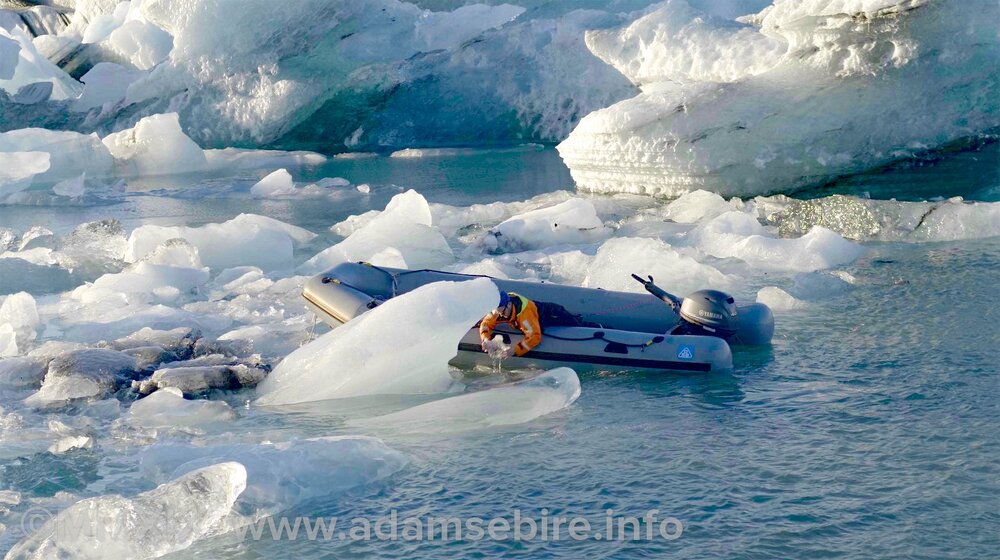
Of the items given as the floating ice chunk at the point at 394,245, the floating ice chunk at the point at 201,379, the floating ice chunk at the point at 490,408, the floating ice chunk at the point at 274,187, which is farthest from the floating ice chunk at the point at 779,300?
the floating ice chunk at the point at 274,187

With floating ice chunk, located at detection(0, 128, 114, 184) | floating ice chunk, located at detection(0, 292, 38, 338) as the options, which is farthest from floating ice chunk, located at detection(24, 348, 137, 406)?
floating ice chunk, located at detection(0, 128, 114, 184)

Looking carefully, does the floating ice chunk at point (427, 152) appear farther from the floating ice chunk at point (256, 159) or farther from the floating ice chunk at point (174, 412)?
the floating ice chunk at point (174, 412)

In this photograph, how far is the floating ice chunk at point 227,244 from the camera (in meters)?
10.9

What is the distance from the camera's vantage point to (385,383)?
6574 millimetres

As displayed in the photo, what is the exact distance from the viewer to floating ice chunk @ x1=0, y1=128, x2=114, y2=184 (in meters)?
17.7

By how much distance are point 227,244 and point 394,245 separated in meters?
1.76

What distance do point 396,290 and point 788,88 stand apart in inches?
241

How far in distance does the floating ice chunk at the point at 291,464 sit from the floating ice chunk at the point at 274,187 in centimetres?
1148

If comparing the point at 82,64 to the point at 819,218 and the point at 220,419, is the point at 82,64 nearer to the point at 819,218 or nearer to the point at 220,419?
the point at 819,218

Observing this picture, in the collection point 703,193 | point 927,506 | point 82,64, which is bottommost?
point 927,506

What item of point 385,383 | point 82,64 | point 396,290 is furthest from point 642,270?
point 82,64

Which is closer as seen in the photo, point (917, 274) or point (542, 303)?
point (542, 303)

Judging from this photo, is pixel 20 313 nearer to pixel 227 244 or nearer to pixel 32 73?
pixel 227 244

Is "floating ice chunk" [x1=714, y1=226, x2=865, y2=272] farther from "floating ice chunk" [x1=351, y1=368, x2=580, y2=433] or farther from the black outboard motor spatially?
"floating ice chunk" [x1=351, y1=368, x2=580, y2=433]
